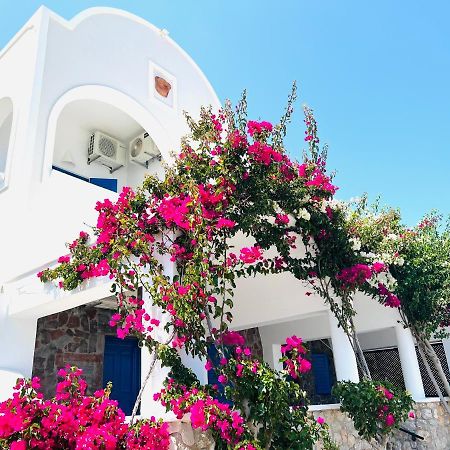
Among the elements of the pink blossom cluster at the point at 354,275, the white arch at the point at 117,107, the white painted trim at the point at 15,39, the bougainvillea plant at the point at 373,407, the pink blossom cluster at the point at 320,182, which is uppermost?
the white painted trim at the point at 15,39

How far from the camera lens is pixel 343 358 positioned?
25.1 ft

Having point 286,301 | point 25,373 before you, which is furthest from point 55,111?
point 286,301

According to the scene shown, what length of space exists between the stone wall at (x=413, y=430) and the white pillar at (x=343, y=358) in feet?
1.89

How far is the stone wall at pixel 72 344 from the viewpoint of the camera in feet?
28.9

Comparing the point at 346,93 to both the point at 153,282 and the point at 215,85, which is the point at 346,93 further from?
the point at 153,282

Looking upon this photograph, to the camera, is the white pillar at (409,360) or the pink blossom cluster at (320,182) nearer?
the pink blossom cluster at (320,182)

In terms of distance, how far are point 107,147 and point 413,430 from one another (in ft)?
32.1

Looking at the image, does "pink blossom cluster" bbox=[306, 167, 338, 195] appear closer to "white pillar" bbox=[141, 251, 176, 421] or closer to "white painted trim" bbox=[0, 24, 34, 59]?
"white pillar" bbox=[141, 251, 176, 421]

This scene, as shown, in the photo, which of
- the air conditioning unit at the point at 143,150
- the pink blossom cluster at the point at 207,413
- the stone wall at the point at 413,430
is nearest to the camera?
the pink blossom cluster at the point at 207,413

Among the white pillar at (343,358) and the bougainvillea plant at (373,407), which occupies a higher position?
the white pillar at (343,358)

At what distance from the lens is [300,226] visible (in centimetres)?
728

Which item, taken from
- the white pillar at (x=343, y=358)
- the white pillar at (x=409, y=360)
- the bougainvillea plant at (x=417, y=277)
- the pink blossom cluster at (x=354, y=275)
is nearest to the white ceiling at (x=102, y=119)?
the bougainvillea plant at (x=417, y=277)

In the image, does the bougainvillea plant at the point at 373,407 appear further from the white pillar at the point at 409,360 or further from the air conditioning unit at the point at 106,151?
the air conditioning unit at the point at 106,151

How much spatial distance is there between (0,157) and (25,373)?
214 inches
